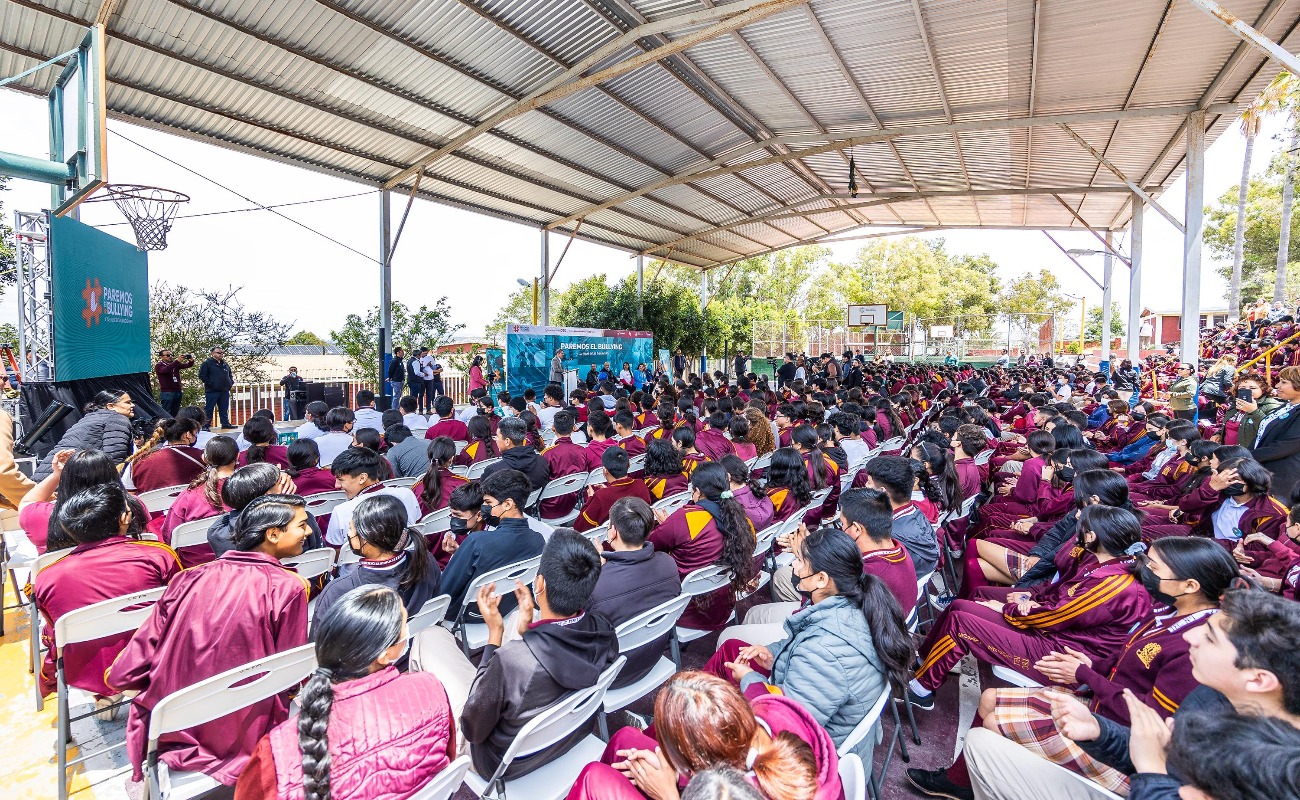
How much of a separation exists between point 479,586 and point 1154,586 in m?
2.28

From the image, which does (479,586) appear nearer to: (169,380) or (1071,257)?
(169,380)

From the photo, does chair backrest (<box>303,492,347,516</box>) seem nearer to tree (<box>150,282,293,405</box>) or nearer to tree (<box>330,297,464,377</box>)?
tree (<box>150,282,293,405</box>)

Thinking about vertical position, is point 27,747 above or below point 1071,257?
below

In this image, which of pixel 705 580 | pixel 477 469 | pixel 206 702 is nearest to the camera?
pixel 206 702

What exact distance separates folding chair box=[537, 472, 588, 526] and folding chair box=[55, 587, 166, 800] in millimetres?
2242

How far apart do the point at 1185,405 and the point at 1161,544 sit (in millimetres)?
6503

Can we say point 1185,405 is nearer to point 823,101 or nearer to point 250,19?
point 823,101

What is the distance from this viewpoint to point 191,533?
2.75 meters

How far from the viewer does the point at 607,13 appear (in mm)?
7891

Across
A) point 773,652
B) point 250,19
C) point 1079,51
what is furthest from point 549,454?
point 1079,51

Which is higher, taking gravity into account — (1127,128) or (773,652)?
(1127,128)

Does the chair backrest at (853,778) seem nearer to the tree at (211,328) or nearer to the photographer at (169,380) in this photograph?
the photographer at (169,380)

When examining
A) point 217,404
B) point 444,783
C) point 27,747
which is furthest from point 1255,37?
point 217,404

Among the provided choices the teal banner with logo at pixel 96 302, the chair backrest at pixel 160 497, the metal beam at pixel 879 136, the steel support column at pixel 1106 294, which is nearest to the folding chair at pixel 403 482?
the chair backrest at pixel 160 497
